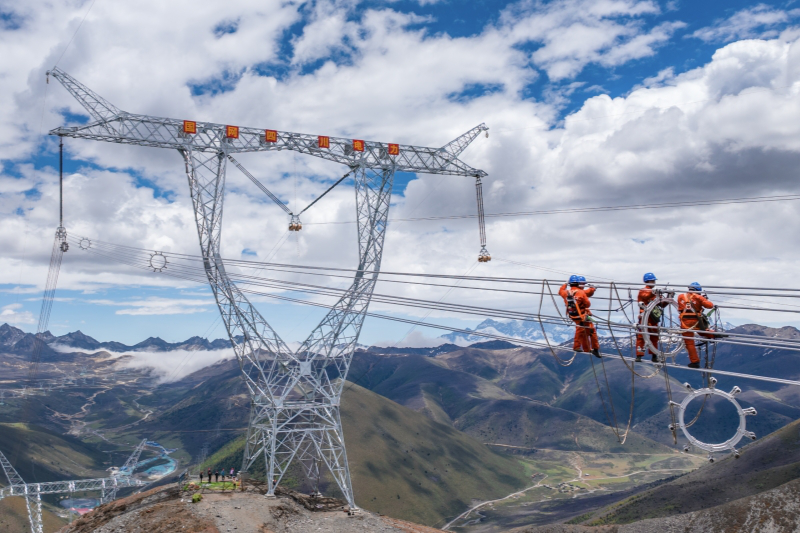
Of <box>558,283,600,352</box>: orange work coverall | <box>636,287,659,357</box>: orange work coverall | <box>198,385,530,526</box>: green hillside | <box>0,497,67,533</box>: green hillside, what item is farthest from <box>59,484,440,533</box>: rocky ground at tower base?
<box>198,385,530,526</box>: green hillside

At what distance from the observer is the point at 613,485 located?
19238 centimetres

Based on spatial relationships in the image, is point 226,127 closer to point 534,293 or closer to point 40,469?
point 534,293

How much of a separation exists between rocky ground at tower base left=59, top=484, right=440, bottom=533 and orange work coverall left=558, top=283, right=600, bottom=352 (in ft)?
92.6

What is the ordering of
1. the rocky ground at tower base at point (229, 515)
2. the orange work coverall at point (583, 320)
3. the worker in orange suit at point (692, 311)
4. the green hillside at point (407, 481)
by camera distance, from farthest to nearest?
the green hillside at point (407, 481), the rocky ground at tower base at point (229, 515), the orange work coverall at point (583, 320), the worker in orange suit at point (692, 311)

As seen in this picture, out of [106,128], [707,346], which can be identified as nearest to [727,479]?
[707,346]

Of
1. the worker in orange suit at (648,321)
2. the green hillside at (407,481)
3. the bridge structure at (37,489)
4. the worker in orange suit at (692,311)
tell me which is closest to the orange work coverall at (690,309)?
the worker in orange suit at (692,311)

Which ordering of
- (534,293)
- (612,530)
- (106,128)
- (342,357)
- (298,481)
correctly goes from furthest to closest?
(298,481), (612,530), (342,357), (106,128), (534,293)

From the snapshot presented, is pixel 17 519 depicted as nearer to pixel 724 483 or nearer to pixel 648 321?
pixel 724 483

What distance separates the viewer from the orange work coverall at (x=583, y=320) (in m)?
19.1

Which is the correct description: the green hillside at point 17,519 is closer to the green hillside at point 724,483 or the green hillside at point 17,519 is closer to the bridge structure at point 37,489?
the bridge structure at point 37,489

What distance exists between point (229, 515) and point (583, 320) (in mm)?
31048

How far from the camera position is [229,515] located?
127 ft

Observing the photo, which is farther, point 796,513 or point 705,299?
point 796,513

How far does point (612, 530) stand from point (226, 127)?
205ft
